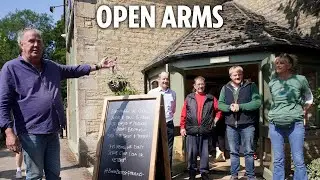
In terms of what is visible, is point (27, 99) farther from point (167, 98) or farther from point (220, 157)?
point (220, 157)

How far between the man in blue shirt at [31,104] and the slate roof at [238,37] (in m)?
4.60

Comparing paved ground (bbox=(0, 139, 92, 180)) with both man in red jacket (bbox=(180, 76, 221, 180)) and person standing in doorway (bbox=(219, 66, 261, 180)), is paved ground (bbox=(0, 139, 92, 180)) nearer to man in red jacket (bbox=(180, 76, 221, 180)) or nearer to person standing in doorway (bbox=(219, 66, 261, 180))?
man in red jacket (bbox=(180, 76, 221, 180))

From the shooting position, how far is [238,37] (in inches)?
300

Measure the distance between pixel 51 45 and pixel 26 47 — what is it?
147 feet

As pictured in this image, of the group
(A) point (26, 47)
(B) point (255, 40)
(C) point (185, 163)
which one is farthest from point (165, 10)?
(A) point (26, 47)

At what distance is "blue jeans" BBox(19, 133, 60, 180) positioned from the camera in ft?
10.1

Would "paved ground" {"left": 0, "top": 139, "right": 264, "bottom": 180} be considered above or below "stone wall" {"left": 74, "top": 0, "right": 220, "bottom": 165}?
below

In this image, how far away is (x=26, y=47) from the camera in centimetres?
314

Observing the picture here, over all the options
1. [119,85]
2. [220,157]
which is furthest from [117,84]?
[220,157]

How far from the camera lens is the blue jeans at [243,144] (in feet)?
16.7

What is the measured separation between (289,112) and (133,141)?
2.01 m

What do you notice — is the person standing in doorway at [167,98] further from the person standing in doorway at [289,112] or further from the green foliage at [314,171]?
the green foliage at [314,171]

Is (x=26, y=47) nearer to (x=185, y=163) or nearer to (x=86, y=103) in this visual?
(x=185, y=163)

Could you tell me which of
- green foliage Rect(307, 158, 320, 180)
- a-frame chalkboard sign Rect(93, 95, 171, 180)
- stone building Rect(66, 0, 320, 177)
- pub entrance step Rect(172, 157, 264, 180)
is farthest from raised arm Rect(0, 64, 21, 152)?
stone building Rect(66, 0, 320, 177)
